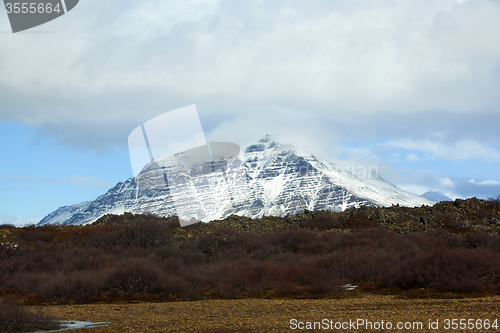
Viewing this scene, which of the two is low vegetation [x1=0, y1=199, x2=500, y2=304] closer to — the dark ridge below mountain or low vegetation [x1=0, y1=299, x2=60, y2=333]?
the dark ridge below mountain

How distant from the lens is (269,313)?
12023mm

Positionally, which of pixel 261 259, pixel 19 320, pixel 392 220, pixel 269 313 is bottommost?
pixel 269 313

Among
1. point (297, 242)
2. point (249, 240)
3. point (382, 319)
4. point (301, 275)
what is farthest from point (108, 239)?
point (382, 319)

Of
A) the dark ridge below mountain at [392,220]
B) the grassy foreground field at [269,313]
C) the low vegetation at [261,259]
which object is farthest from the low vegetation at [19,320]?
the dark ridge below mountain at [392,220]

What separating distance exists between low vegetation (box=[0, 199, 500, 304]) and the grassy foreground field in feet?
5.03

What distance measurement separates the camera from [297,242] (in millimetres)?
25781

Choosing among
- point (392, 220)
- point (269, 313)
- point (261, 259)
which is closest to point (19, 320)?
point (269, 313)

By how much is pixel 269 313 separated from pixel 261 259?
11.3m

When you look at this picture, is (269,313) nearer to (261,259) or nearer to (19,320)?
(19,320)

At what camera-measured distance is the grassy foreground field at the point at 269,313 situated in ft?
32.5

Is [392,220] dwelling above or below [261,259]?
above

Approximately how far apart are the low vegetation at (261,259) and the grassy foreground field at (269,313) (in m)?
1.53

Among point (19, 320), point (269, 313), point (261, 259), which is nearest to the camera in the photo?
point (19, 320)

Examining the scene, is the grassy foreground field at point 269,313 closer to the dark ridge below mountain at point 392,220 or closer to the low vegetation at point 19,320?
the low vegetation at point 19,320
